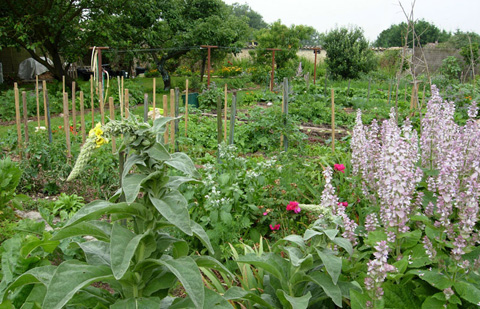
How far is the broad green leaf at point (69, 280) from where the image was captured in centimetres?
160

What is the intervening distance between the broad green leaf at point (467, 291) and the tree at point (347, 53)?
19220mm

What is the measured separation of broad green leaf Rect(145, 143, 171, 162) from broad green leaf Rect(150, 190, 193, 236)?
17cm

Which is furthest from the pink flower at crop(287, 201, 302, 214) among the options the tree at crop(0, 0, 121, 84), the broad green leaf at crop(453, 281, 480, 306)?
the tree at crop(0, 0, 121, 84)

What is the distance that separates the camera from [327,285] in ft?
7.13

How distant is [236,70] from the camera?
23906mm

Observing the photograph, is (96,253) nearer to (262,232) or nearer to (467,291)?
(467,291)

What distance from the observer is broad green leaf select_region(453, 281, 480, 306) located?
2.08 meters

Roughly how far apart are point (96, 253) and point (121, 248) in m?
0.36

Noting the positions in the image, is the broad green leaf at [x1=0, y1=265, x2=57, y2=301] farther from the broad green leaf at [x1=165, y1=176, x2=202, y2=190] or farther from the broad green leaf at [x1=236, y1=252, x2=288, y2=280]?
the broad green leaf at [x1=236, y1=252, x2=288, y2=280]

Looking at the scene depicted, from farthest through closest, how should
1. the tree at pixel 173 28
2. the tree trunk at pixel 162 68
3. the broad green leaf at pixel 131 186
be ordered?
the tree trunk at pixel 162 68, the tree at pixel 173 28, the broad green leaf at pixel 131 186

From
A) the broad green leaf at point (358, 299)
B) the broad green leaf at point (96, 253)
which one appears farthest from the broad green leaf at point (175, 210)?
the broad green leaf at point (358, 299)

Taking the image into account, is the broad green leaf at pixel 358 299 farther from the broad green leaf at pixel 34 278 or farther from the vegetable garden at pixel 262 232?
the broad green leaf at pixel 34 278

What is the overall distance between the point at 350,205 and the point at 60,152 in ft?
13.3

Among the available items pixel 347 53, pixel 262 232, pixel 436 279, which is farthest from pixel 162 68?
pixel 436 279
